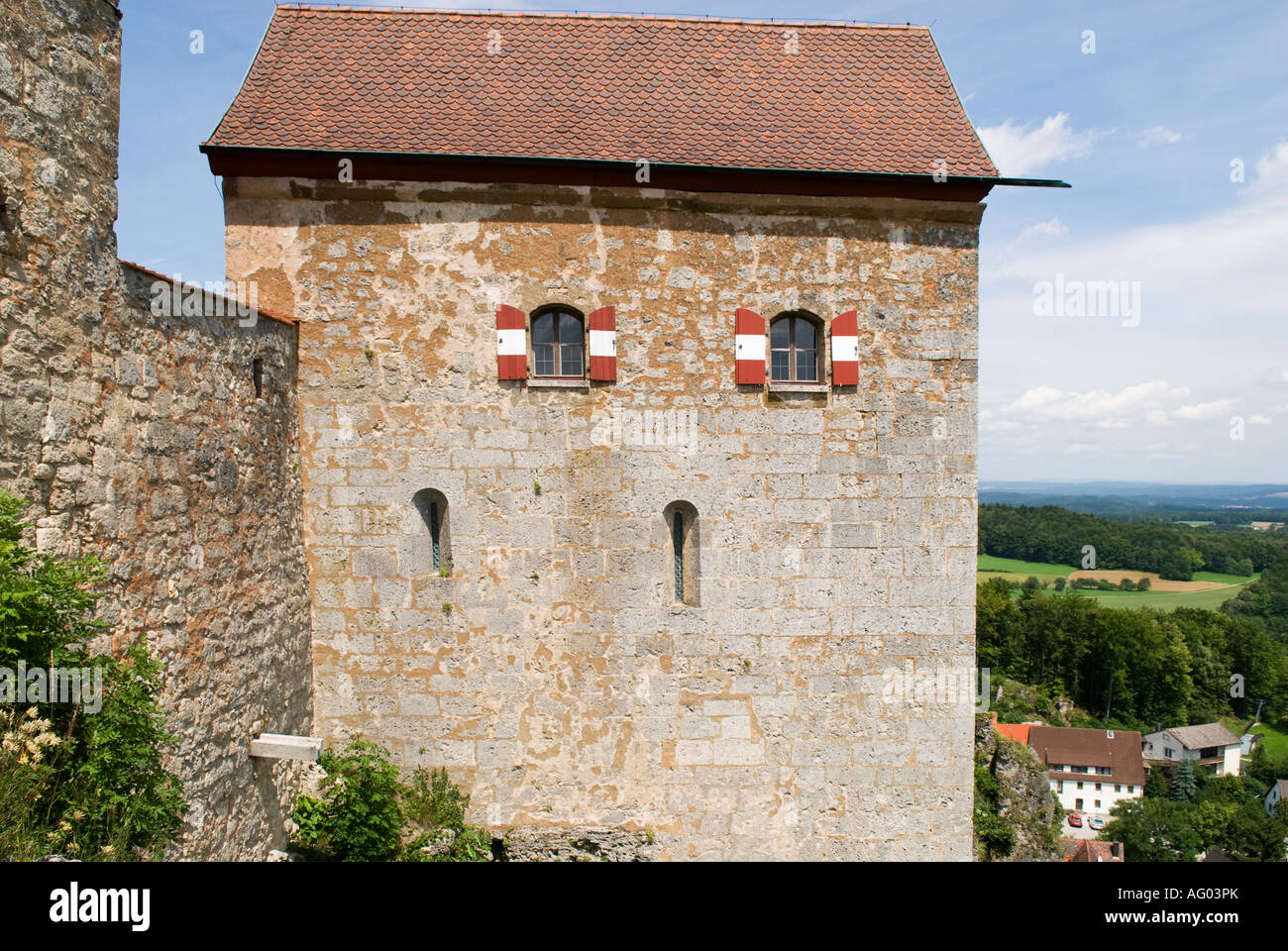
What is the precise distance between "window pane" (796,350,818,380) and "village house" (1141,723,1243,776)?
6852 cm

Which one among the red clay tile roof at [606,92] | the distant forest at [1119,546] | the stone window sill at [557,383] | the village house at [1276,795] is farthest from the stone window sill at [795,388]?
the distant forest at [1119,546]

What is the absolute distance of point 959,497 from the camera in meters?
7.86

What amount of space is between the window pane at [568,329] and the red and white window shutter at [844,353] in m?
2.63

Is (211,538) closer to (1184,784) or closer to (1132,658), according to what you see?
(1184,784)

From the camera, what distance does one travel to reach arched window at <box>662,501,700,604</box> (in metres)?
7.69

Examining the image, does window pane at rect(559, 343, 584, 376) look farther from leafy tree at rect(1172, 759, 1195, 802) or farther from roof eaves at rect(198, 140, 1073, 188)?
leafy tree at rect(1172, 759, 1195, 802)

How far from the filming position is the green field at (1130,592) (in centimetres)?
8819

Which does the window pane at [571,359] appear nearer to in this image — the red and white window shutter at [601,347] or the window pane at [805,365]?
the red and white window shutter at [601,347]

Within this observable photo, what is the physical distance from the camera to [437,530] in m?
7.60

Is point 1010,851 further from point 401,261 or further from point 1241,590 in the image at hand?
point 1241,590

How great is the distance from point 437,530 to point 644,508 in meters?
2.08

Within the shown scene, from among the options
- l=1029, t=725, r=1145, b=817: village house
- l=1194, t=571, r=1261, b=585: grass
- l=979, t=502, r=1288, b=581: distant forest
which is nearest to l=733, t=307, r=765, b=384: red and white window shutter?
l=1029, t=725, r=1145, b=817: village house
